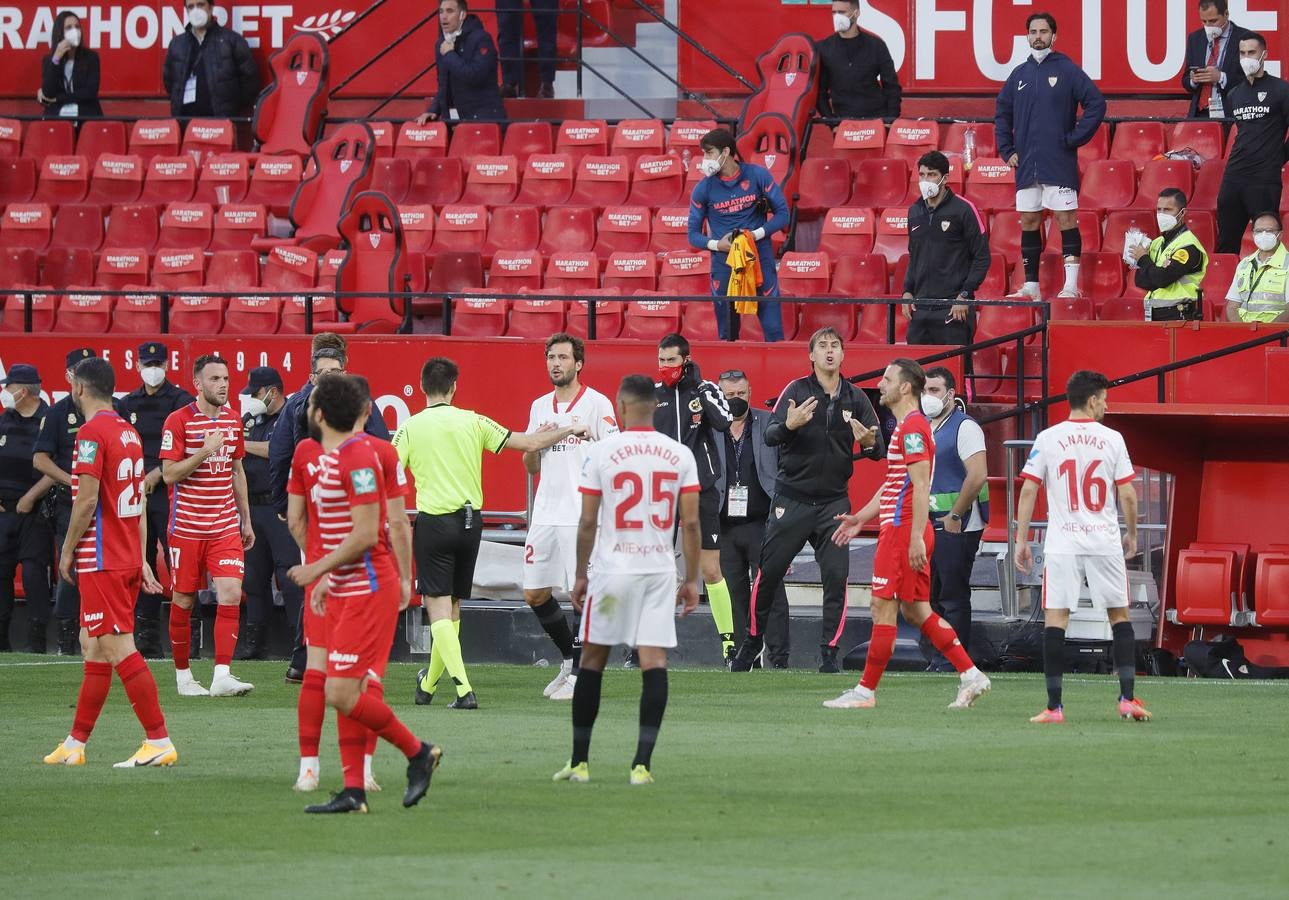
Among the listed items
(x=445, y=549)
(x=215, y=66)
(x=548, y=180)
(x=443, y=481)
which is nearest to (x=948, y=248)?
(x=548, y=180)

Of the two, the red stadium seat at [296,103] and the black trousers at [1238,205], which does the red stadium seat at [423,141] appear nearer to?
the red stadium seat at [296,103]

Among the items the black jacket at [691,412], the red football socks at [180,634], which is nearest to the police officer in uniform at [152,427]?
the red football socks at [180,634]

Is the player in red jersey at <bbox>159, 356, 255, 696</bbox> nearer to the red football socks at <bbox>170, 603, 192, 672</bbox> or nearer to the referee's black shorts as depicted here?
the red football socks at <bbox>170, 603, 192, 672</bbox>

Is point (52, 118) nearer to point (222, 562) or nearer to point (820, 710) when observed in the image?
point (222, 562)

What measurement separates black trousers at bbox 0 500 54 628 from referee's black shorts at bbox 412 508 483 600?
6.06 m

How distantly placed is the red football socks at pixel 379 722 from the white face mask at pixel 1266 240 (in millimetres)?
10970

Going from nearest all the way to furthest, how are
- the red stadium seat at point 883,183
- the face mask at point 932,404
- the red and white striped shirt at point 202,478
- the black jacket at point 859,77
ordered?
1. the red and white striped shirt at point 202,478
2. the face mask at point 932,404
3. the red stadium seat at point 883,183
4. the black jacket at point 859,77

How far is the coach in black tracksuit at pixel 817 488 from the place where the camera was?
14305 mm

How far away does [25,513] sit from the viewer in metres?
17.3

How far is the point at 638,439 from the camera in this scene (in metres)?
8.93

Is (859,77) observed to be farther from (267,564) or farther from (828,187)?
(267,564)

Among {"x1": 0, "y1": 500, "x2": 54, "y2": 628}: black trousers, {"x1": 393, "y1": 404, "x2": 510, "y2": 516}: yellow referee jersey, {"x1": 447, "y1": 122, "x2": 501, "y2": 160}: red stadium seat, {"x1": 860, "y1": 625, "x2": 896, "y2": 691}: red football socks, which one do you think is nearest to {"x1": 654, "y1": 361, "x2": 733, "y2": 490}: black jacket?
{"x1": 393, "y1": 404, "x2": 510, "y2": 516}: yellow referee jersey

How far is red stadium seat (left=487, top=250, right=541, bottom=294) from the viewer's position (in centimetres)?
2039

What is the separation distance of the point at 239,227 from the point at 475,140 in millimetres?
2765
